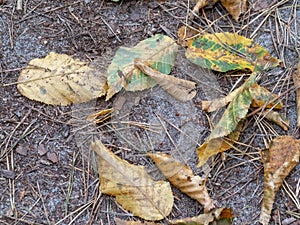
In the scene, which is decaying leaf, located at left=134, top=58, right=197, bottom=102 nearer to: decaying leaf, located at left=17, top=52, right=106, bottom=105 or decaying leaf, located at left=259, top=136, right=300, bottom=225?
decaying leaf, located at left=17, top=52, right=106, bottom=105

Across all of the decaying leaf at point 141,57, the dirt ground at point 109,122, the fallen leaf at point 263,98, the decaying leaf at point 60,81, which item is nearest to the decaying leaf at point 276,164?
the dirt ground at point 109,122

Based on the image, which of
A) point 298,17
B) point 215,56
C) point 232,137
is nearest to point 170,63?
point 215,56

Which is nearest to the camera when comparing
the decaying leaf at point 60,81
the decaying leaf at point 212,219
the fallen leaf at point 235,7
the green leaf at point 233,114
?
the decaying leaf at point 212,219

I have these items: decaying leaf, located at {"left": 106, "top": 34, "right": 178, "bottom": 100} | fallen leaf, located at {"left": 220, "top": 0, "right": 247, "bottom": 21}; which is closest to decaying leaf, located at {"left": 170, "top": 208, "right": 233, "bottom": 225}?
decaying leaf, located at {"left": 106, "top": 34, "right": 178, "bottom": 100}

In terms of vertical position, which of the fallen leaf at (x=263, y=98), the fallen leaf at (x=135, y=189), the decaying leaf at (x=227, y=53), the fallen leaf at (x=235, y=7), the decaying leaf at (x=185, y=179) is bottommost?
the fallen leaf at (x=135, y=189)

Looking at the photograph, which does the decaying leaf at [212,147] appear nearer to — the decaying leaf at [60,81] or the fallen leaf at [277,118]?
the fallen leaf at [277,118]

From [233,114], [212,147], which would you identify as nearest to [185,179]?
[212,147]
